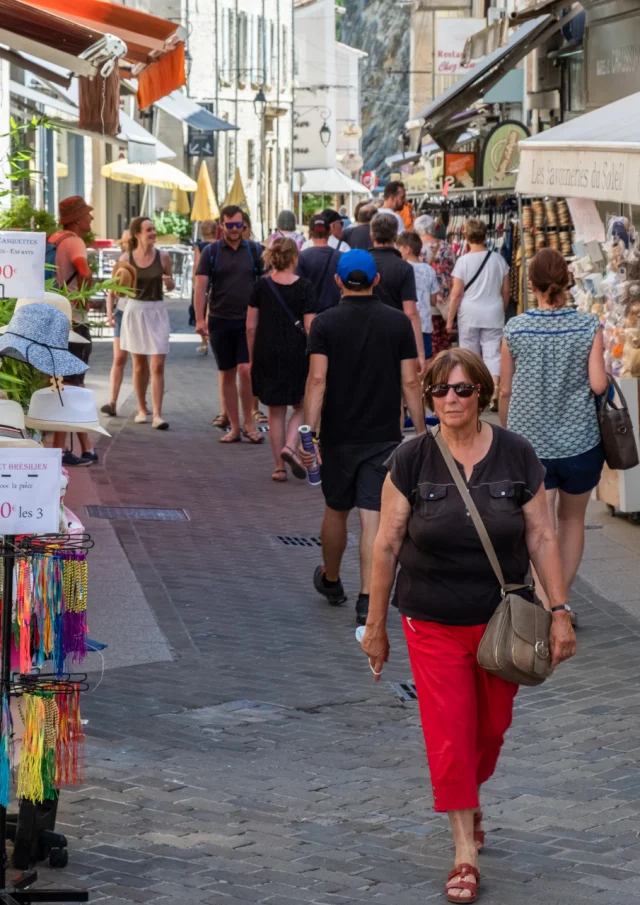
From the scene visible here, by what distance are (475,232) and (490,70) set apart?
4457mm

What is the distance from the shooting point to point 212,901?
475 centimetres

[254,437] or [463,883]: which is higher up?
[254,437]

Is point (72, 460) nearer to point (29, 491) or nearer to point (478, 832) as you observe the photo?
point (478, 832)

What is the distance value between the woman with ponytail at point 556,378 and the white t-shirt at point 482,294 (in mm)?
7124

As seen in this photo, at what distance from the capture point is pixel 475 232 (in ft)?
48.6

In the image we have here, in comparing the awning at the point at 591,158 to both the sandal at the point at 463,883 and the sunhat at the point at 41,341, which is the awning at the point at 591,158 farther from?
the sandal at the point at 463,883

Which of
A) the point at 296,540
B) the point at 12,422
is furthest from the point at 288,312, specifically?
the point at 12,422

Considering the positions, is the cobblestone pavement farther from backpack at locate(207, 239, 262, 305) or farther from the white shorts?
the white shorts

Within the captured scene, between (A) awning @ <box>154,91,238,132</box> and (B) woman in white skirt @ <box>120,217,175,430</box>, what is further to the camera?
(A) awning @ <box>154,91,238,132</box>

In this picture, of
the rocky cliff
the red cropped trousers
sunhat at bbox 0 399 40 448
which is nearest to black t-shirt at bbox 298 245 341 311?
sunhat at bbox 0 399 40 448

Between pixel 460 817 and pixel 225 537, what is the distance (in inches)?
232

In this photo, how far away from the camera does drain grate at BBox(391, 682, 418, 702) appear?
704 cm

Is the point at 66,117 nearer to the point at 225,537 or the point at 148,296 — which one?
the point at 148,296

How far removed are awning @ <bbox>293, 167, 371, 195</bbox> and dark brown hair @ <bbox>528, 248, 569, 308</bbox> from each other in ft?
190
